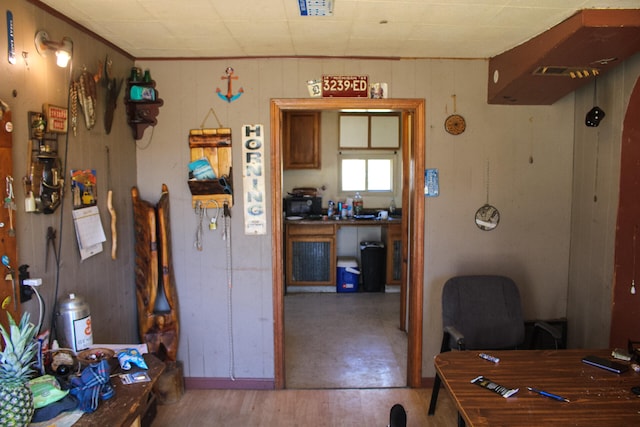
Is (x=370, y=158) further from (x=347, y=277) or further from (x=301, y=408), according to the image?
(x=301, y=408)

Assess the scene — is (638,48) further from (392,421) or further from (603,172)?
(392,421)

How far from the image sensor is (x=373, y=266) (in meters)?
5.71

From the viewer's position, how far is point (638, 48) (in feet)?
7.63

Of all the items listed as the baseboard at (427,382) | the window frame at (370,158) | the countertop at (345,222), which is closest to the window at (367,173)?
the window frame at (370,158)

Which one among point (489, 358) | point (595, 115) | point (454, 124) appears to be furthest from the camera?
point (454, 124)

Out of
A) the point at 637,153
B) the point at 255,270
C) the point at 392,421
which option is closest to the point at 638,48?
the point at 637,153

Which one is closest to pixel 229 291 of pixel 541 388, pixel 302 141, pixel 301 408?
pixel 301 408

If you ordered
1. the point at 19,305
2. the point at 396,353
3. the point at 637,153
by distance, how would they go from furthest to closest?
1. the point at 396,353
2. the point at 637,153
3. the point at 19,305

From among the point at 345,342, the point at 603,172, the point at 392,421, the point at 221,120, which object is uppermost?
the point at 221,120

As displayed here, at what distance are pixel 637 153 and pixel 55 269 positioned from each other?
3065 mm

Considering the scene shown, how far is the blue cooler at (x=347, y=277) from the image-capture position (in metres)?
5.71

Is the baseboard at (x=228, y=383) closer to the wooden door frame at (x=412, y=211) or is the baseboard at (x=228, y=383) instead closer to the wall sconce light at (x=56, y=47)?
the wooden door frame at (x=412, y=211)

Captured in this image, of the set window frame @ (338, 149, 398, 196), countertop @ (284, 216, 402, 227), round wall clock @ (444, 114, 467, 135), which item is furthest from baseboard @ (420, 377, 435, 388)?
window frame @ (338, 149, 398, 196)

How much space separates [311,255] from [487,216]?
280cm
